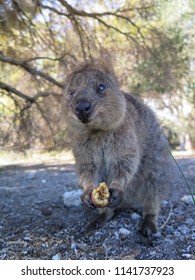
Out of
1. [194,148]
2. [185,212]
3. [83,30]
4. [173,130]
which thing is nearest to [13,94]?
[83,30]

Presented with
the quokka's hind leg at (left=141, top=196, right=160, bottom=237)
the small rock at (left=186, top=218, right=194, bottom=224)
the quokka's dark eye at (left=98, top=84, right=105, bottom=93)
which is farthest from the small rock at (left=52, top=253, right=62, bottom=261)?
the quokka's dark eye at (left=98, top=84, right=105, bottom=93)

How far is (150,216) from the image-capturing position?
13.9 feet

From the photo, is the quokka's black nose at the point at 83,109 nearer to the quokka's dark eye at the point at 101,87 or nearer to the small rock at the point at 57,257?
the quokka's dark eye at the point at 101,87

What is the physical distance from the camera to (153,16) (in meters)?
7.64

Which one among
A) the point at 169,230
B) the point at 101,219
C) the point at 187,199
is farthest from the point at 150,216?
the point at 187,199

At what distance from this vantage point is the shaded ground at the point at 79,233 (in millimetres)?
3488

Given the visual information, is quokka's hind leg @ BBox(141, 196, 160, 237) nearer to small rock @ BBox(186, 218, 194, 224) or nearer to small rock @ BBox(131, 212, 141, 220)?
small rock @ BBox(131, 212, 141, 220)

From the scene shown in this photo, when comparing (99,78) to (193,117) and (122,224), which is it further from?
(193,117)

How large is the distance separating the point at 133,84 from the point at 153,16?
2432 mm

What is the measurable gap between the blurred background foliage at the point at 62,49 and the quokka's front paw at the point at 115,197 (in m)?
3.21

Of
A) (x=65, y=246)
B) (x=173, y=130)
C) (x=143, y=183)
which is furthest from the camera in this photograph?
(x=173, y=130)

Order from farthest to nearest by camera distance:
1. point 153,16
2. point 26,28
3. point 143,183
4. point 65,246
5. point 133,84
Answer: point 133,84 → point 153,16 → point 26,28 → point 143,183 → point 65,246

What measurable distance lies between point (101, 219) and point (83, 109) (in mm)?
1577

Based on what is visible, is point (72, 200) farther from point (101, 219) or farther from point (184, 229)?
point (184, 229)
